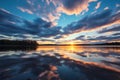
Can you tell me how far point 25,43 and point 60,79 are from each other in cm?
18171

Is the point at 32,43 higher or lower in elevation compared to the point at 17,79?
higher

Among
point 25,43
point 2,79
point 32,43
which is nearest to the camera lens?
point 2,79

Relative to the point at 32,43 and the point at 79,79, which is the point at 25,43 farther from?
the point at 79,79

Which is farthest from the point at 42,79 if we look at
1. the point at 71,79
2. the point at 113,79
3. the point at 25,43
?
the point at 25,43

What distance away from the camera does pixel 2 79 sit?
9484 mm

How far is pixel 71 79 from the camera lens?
9898mm

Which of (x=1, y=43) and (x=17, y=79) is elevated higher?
(x=1, y=43)

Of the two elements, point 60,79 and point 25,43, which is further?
point 25,43

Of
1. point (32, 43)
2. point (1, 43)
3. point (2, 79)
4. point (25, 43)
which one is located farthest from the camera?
point (32, 43)

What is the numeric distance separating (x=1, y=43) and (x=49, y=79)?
168m

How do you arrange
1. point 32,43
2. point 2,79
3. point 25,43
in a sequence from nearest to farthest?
1. point 2,79
2. point 25,43
3. point 32,43

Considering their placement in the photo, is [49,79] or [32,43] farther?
[32,43]

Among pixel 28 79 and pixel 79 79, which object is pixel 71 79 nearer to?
pixel 79 79

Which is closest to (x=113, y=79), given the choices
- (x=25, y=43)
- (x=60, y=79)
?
(x=60, y=79)
